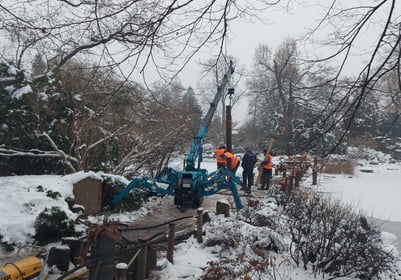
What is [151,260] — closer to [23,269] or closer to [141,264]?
[141,264]

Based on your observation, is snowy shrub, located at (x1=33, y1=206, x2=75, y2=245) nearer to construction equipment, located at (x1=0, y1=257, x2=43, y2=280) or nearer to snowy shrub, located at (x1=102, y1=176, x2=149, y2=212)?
construction equipment, located at (x1=0, y1=257, x2=43, y2=280)

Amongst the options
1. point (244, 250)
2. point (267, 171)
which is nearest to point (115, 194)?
point (244, 250)

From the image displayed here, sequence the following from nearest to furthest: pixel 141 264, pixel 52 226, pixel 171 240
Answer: pixel 141 264 < pixel 171 240 < pixel 52 226

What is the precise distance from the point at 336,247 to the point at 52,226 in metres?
4.95

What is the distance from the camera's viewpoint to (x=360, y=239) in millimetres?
6262

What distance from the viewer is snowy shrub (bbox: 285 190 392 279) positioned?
19.3 feet

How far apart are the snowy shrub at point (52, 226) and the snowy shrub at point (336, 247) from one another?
4015mm

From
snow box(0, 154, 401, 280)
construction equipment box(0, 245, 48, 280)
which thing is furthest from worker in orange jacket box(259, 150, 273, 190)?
construction equipment box(0, 245, 48, 280)

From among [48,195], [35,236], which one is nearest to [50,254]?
[35,236]

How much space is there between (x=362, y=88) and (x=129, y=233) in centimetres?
606

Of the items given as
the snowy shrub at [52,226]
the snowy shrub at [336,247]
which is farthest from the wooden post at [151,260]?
the snowy shrub at [336,247]

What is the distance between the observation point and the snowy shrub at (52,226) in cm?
630

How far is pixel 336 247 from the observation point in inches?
250

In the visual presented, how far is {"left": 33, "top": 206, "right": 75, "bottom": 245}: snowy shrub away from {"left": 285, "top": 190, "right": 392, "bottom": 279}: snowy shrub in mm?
4015
